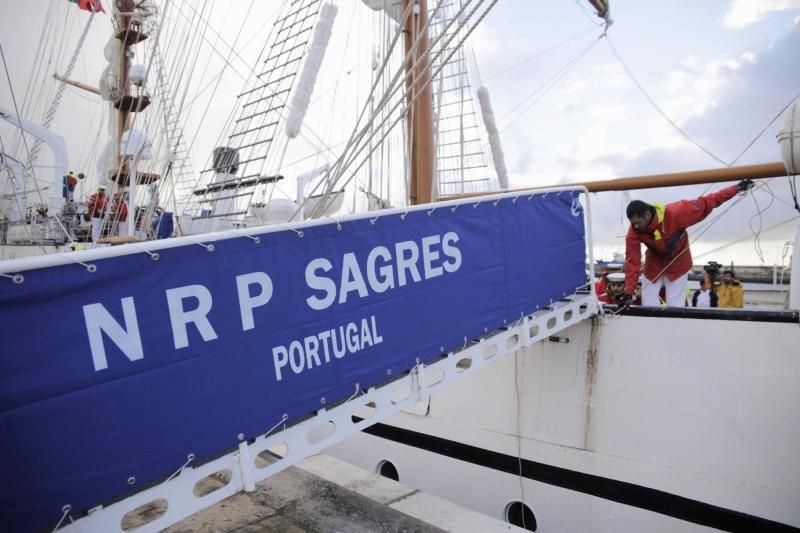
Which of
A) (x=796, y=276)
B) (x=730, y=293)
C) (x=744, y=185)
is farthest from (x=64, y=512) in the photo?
(x=730, y=293)

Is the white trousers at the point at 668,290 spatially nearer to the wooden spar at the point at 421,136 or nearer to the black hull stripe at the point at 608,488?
the black hull stripe at the point at 608,488

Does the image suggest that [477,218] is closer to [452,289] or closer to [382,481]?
[452,289]

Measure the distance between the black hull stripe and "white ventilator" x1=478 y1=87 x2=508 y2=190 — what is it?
6.55 meters

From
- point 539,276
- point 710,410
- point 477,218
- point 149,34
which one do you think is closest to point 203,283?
point 477,218

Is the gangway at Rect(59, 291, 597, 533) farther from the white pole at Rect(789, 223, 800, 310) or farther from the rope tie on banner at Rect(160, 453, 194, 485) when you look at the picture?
the white pole at Rect(789, 223, 800, 310)

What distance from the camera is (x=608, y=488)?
4.24 meters

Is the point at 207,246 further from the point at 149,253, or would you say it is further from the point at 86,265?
the point at 86,265

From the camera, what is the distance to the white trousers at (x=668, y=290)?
486 cm

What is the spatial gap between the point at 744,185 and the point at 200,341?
4.85 meters

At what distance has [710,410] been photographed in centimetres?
395

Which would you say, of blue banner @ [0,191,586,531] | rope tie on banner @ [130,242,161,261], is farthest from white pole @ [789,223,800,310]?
rope tie on banner @ [130,242,161,261]

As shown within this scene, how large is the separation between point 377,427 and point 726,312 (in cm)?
401

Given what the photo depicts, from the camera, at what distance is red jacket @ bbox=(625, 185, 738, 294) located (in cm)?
450

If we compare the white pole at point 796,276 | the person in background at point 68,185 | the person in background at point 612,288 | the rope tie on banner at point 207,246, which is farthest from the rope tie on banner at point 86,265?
the person in background at point 68,185
